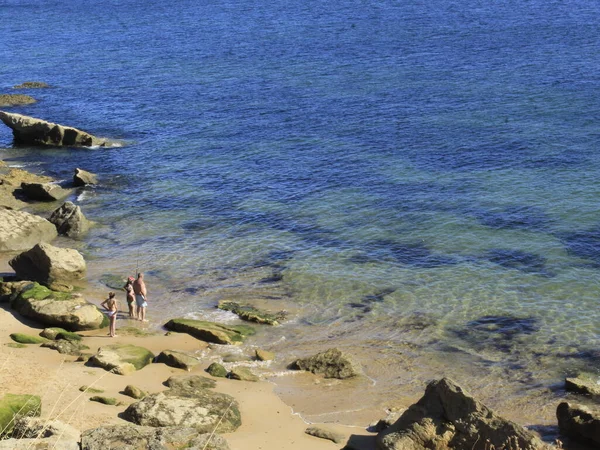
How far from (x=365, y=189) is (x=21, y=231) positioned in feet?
56.5

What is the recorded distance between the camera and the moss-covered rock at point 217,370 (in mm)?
23844

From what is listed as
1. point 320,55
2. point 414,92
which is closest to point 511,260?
point 414,92

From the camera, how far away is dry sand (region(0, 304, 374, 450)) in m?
19.5

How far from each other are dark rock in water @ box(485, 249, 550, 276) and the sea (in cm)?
10

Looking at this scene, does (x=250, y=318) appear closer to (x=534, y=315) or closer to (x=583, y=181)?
(x=534, y=315)

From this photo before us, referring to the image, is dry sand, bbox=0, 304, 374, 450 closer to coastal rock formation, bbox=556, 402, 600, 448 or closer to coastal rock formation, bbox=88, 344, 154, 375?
coastal rock formation, bbox=88, 344, 154, 375

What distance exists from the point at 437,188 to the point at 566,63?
26.5 meters

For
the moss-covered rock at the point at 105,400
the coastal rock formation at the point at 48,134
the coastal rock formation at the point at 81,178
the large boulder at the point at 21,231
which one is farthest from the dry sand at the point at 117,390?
the coastal rock formation at the point at 48,134

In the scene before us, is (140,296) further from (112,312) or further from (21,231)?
(21,231)

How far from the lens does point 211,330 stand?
26.8 m

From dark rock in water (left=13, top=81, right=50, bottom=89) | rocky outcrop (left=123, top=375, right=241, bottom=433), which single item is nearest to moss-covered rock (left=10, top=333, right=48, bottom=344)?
rocky outcrop (left=123, top=375, right=241, bottom=433)

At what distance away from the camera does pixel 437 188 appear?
136ft

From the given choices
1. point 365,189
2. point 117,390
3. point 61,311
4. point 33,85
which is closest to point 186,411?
point 117,390

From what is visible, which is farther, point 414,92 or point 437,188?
point 414,92
